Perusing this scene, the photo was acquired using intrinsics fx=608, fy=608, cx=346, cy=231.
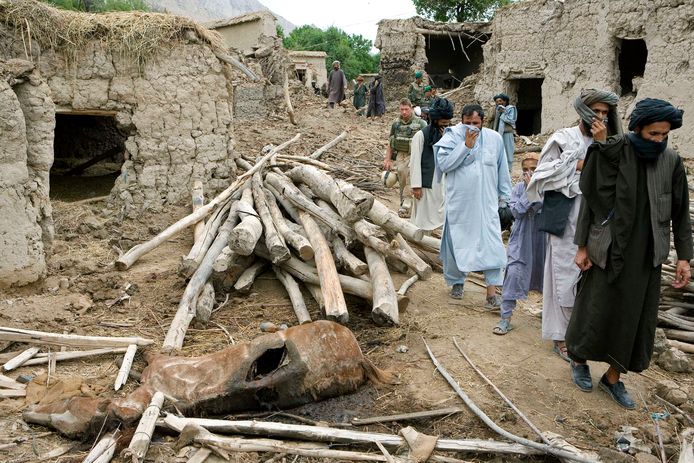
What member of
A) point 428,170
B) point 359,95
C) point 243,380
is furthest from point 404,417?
point 359,95

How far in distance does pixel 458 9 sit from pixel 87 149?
82.6ft

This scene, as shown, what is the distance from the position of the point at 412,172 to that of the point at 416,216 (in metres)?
0.62

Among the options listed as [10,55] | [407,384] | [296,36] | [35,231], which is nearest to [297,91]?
[10,55]

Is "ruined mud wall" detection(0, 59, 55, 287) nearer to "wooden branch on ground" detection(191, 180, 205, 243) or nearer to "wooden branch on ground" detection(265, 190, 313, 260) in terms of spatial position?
"wooden branch on ground" detection(191, 180, 205, 243)

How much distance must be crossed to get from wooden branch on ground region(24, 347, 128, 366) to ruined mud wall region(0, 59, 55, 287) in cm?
137

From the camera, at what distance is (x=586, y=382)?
379 centimetres

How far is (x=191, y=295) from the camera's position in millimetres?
5004

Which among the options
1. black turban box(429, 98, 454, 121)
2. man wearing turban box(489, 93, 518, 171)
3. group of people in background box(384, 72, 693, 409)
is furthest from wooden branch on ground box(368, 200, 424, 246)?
man wearing turban box(489, 93, 518, 171)

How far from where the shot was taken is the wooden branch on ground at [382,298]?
4.60 meters

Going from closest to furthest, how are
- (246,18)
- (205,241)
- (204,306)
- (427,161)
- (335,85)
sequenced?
(204,306) < (205,241) < (427,161) < (246,18) < (335,85)

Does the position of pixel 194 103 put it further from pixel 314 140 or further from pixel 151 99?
pixel 314 140

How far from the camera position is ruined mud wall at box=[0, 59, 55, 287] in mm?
5094

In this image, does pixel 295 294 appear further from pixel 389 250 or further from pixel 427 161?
pixel 427 161

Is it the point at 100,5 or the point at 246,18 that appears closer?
the point at 246,18
